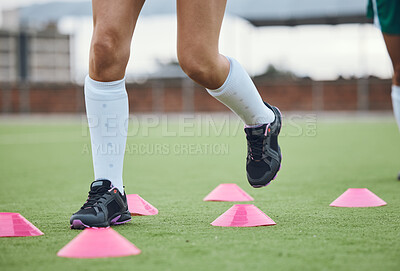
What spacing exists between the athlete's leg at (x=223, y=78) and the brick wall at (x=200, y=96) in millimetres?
24810

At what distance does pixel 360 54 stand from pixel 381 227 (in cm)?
2725

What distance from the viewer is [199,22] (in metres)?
2.37

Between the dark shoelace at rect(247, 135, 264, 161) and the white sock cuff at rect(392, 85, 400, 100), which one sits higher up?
the white sock cuff at rect(392, 85, 400, 100)

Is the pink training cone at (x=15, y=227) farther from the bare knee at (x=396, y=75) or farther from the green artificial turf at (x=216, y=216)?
the bare knee at (x=396, y=75)

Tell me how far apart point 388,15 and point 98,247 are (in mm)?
2873

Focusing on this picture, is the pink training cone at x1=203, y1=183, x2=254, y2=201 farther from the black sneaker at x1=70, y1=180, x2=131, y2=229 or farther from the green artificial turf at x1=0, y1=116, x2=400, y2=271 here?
the black sneaker at x1=70, y1=180, x2=131, y2=229

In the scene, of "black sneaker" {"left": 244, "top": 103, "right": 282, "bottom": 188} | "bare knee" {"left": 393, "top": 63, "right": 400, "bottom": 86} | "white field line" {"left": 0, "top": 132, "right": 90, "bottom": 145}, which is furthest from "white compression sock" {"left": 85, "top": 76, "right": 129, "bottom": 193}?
"white field line" {"left": 0, "top": 132, "right": 90, "bottom": 145}

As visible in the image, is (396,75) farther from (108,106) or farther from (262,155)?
(108,106)

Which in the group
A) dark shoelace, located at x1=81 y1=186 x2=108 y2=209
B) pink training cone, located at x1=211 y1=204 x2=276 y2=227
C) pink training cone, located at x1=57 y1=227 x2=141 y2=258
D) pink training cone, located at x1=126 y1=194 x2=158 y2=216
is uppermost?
dark shoelace, located at x1=81 y1=186 x2=108 y2=209

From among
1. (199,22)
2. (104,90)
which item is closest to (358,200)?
(199,22)

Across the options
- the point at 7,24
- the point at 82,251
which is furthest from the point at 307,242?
the point at 7,24

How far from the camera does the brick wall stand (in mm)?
26906

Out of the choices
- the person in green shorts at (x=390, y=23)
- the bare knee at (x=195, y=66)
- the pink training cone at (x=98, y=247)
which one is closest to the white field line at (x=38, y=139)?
the person in green shorts at (x=390, y=23)

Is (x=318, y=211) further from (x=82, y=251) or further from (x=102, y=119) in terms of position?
(x=82, y=251)
